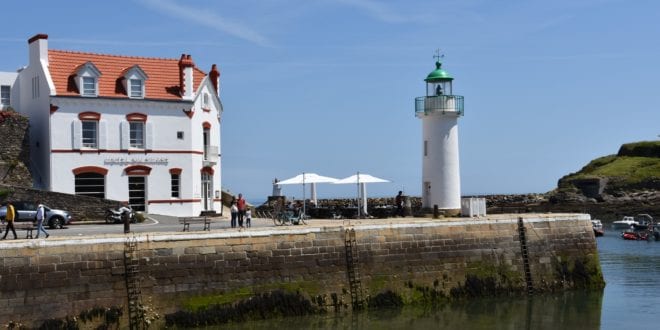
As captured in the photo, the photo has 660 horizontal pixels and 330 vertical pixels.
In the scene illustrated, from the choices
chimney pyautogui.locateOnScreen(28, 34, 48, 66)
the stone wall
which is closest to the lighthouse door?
the stone wall

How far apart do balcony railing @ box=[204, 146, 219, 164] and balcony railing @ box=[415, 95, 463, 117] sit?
37.1 feet

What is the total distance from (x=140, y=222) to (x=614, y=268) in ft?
75.7

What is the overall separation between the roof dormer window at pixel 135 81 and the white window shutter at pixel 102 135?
1.88 m

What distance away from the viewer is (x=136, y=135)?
132 ft

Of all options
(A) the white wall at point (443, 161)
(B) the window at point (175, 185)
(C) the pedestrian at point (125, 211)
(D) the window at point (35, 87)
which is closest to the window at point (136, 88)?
(B) the window at point (175, 185)

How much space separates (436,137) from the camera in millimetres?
37000

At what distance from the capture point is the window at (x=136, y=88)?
40406mm

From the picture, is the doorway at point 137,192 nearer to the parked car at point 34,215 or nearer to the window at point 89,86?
the window at point 89,86

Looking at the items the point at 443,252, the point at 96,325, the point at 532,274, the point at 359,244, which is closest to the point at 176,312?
the point at 96,325

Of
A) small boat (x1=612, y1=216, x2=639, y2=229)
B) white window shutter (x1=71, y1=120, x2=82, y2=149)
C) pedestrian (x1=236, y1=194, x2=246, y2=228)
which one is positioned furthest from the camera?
small boat (x1=612, y1=216, x2=639, y2=229)

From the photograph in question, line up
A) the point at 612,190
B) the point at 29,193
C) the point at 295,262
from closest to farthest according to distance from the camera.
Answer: the point at 295,262
the point at 29,193
the point at 612,190

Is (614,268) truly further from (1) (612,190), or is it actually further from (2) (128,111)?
(1) (612,190)

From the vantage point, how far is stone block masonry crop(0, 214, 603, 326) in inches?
895

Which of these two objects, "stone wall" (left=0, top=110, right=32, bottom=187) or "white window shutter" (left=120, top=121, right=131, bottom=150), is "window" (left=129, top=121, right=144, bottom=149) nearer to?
"white window shutter" (left=120, top=121, right=131, bottom=150)
